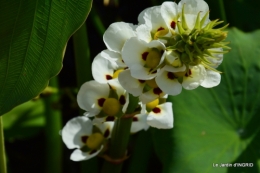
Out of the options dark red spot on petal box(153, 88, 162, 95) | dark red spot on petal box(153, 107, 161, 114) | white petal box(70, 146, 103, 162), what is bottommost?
white petal box(70, 146, 103, 162)

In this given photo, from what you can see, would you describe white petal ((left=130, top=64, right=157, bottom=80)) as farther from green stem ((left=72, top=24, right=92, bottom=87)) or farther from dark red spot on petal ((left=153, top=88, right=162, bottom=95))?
green stem ((left=72, top=24, right=92, bottom=87))

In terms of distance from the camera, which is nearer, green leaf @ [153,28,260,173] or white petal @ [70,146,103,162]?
white petal @ [70,146,103,162]

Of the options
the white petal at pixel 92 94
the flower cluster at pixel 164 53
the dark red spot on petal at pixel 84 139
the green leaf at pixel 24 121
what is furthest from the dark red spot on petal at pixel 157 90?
the green leaf at pixel 24 121

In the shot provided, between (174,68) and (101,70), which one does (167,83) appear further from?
(101,70)

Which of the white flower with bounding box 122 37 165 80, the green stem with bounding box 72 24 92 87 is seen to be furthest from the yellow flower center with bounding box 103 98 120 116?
the green stem with bounding box 72 24 92 87

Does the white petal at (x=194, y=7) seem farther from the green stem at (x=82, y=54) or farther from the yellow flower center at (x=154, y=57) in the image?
the green stem at (x=82, y=54)

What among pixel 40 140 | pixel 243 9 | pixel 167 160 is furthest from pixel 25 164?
pixel 243 9

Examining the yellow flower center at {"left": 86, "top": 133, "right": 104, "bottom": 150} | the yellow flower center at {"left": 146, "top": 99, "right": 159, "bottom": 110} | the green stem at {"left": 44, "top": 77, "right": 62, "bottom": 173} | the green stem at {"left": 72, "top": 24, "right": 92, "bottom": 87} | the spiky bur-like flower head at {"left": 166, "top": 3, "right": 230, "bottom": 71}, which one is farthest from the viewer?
the green stem at {"left": 44, "top": 77, "right": 62, "bottom": 173}
